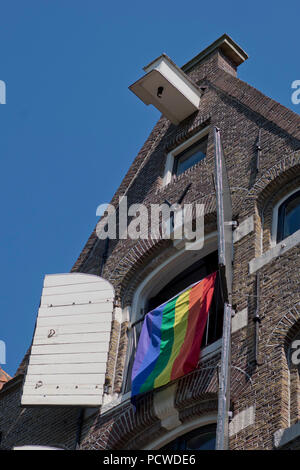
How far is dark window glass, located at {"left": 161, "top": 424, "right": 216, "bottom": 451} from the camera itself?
12.7 m

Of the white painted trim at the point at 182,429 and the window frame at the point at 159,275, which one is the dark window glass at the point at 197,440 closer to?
the white painted trim at the point at 182,429

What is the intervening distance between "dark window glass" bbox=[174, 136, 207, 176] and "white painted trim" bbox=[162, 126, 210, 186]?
7 cm

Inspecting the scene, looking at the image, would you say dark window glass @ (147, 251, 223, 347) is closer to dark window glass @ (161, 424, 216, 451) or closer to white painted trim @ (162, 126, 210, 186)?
dark window glass @ (161, 424, 216, 451)

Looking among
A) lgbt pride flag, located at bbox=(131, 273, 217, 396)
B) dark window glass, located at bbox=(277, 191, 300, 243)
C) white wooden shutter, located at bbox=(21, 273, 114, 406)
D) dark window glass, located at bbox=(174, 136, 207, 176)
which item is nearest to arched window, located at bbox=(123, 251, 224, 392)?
lgbt pride flag, located at bbox=(131, 273, 217, 396)

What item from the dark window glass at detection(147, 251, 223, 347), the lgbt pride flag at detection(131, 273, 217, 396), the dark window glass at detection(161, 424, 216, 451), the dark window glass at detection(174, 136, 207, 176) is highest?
the dark window glass at detection(174, 136, 207, 176)

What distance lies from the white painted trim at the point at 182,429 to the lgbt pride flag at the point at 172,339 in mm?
640

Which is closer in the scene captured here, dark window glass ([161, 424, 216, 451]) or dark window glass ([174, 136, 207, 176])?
dark window glass ([161, 424, 216, 451])

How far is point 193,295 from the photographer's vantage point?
14.3 meters

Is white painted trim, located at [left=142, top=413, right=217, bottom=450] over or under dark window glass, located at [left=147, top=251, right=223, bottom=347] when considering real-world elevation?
under

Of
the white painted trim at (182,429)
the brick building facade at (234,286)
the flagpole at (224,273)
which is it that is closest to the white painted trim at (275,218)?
the brick building facade at (234,286)

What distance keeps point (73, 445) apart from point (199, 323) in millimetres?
2637

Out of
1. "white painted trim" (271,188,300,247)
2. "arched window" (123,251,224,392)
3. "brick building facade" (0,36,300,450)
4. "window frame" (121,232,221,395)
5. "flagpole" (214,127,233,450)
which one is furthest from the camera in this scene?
"window frame" (121,232,221,395)
